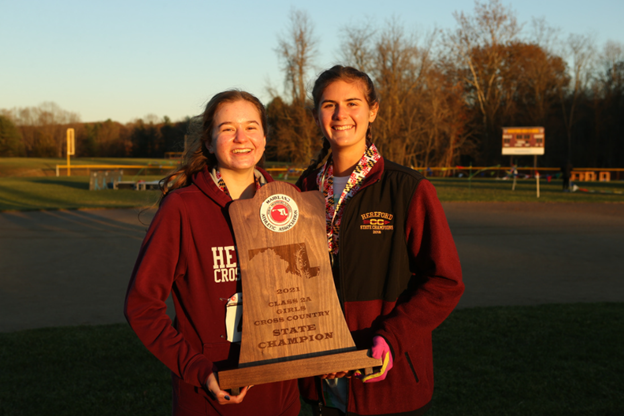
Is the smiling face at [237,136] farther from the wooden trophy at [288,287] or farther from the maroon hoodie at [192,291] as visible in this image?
the wooden trophy at [288,287]

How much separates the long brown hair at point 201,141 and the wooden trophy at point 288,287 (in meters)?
0.46

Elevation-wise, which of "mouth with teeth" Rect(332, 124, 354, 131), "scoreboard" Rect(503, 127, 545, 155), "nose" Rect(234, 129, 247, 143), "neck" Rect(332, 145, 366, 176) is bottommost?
"neck" Rect(332, 145, 366, 176)

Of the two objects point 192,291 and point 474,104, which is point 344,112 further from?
point 474,104

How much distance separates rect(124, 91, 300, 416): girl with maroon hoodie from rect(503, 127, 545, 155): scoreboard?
26.9 m

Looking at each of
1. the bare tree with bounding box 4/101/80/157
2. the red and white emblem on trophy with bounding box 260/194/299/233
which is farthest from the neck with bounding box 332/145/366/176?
the bare tree with bounding box 4/101/80/157

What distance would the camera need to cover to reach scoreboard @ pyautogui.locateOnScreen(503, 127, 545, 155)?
26.8m

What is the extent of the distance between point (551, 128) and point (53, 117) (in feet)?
252

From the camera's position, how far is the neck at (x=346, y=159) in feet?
7.50

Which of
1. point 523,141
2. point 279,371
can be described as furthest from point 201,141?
point 523,141

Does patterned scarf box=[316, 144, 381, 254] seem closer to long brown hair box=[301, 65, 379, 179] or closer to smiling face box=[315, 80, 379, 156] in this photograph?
smiling face box=[315, 80, 379, 156]

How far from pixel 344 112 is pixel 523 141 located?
27.7 metres

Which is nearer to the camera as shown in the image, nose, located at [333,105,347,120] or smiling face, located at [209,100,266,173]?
smiling face, located at [209,100,266,173]

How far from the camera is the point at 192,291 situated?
6.28ft

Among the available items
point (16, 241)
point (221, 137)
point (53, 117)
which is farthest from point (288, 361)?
point (53, 117)
